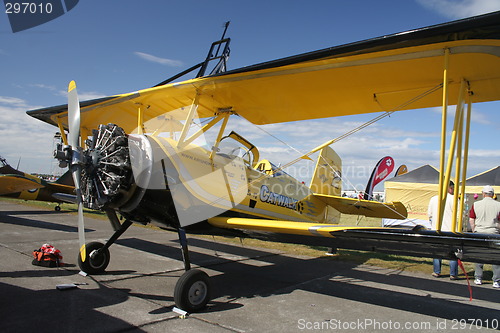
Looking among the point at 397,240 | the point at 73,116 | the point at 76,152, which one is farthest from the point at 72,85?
the point at 397,240

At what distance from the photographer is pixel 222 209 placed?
207 inches

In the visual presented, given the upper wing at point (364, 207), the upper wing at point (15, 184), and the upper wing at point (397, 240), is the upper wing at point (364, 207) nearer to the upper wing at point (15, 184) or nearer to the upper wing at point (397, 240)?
the upper wing at point (397, 240)

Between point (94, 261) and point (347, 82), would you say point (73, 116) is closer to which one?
point (94, 261)

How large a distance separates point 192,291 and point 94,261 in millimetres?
2166

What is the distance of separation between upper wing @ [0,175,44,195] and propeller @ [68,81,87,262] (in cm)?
1031

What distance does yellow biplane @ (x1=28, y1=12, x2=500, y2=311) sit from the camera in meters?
3.34

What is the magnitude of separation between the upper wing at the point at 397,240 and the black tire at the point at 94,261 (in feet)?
8.28

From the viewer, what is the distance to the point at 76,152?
12.8ft

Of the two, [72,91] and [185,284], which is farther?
[72,91]

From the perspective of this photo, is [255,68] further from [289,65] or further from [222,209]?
[222,209]

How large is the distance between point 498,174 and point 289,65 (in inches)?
560

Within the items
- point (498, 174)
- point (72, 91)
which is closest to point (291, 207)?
point (72, 91)

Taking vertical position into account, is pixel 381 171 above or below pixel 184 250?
above

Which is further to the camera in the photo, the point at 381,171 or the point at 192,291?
the point at 381,171
